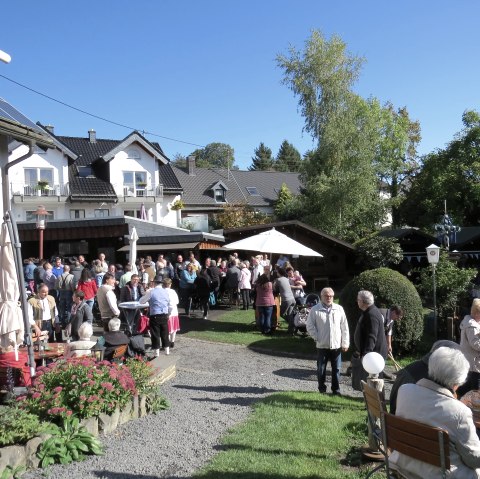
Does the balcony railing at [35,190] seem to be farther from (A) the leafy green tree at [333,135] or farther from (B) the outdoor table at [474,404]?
(B) the outdoor table at [474,404]

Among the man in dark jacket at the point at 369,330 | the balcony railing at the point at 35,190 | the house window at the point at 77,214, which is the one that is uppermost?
the balcony railing at the point at 35,190

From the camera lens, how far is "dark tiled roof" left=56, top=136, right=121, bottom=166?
4173cm

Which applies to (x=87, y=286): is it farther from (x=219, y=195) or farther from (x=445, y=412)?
(x=219, y=195)

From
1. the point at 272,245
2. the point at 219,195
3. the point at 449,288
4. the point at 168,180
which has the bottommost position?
the point at 449,288

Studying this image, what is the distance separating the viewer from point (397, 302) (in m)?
11.6

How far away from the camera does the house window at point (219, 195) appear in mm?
48328

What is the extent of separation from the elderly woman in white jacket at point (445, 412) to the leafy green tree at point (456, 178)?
3646cm

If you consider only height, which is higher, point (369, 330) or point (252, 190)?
point (252, 190)

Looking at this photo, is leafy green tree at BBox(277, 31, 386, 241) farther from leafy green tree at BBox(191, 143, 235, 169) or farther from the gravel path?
leafy green tree at BBox(191, 143, 235, 169)

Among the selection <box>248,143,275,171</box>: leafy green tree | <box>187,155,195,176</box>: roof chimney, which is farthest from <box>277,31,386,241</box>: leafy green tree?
<box>248,143,275,171</box>: leafy green tree

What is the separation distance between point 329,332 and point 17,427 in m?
4.80

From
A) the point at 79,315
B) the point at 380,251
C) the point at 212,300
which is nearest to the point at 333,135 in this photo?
the point at 380,251

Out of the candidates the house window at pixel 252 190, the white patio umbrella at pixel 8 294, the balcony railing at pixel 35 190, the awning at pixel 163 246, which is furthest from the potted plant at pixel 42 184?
the white patio umbrella at pixel 8 294

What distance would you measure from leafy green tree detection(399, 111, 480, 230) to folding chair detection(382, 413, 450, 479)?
1438 inches
